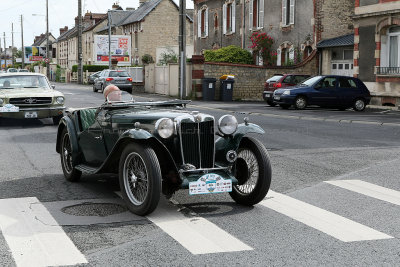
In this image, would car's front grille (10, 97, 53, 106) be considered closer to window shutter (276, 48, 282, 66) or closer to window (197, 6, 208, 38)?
window shutter (276, 48, 282, 66)

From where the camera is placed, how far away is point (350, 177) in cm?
923

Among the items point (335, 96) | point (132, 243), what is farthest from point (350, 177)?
point (335, 96)

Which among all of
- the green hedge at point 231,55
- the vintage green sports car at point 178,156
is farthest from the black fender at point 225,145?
the green hedge at point 231,55

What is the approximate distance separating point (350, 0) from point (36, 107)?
2471 centimetres

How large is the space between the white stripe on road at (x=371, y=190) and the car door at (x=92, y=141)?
3300 mm

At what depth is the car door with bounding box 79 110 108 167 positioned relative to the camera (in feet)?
25.9

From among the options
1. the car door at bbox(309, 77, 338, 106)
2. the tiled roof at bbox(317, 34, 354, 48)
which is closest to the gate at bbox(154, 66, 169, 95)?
the tiled roof at bbox(317, 34, 354, 48)

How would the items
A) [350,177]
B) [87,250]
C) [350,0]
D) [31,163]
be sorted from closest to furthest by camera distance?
[87,250] < [350,177] < [31,163] < [350,0]

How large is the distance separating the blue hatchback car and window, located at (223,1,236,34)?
19030mm

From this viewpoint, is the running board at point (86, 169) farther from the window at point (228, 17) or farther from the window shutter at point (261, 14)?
the window at point (228, 17)

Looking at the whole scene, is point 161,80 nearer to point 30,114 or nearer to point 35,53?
point 30,114

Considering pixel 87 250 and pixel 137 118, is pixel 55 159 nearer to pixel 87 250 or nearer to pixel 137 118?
pixel 137 118

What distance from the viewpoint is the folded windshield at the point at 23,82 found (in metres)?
18.3

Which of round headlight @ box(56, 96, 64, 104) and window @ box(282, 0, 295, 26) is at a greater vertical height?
window @ box(282, 0, 295, 26)
